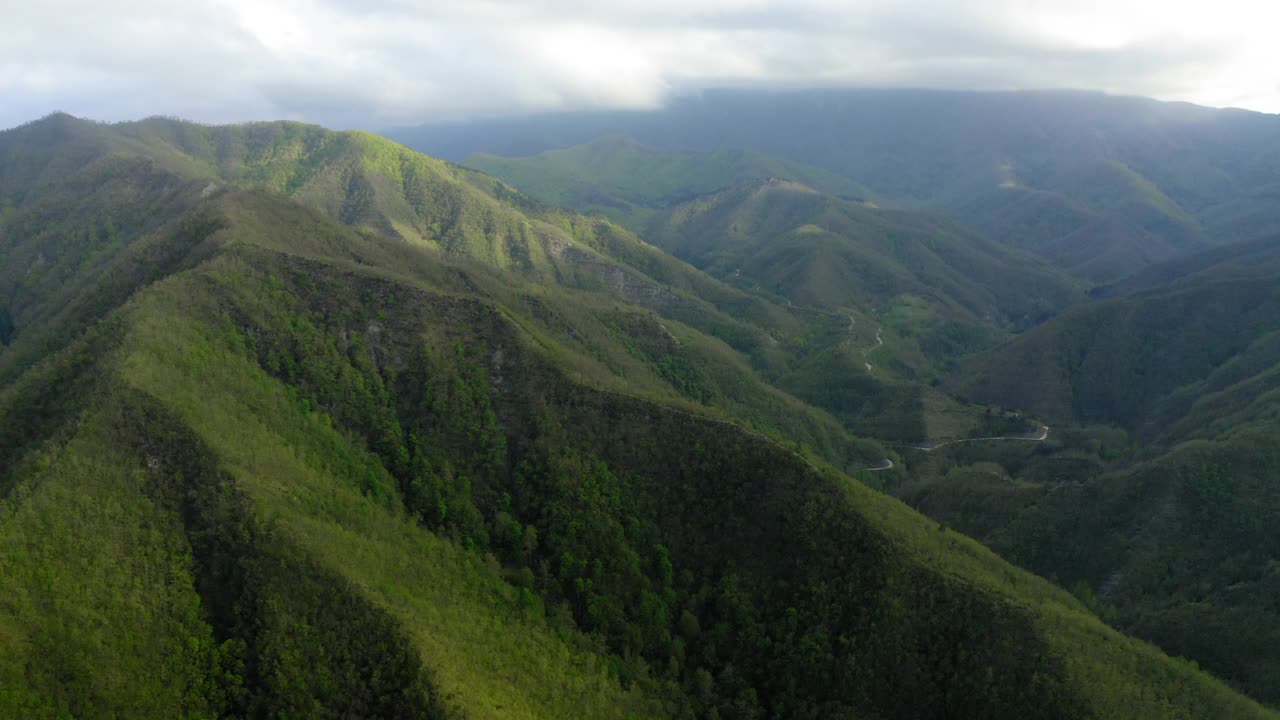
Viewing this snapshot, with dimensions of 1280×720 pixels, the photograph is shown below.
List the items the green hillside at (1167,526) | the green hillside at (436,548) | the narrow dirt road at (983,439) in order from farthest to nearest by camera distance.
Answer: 1. the narrow dirt road at (983,439)
2. the green hillside at (1167,526)
3. the green hillside at (436,548)

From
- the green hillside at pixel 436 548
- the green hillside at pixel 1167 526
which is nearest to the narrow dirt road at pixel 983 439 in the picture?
the green hillside at pixel 1167 526

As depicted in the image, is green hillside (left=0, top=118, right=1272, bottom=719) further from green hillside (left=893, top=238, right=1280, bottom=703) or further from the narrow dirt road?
the narrow dirt road

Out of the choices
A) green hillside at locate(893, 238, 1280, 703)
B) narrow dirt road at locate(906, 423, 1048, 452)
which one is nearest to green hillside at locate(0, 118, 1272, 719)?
green hillside at locate(893, 238, 1280, 703)

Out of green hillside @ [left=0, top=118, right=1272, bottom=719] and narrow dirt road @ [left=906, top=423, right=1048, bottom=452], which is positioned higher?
green hillside @ [left=0, top=118, right=1272, bottom=719]

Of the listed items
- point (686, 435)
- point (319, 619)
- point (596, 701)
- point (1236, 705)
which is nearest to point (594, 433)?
point (686, 435)

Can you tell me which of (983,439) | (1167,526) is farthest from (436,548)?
(983,439)

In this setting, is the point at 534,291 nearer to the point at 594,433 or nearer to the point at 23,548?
the point at 594,433

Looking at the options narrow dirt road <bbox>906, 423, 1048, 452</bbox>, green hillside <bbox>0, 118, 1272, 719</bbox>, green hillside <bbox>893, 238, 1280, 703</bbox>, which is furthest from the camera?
narrow dirt road <bbox>906, 423, 1048, 452</bbox>

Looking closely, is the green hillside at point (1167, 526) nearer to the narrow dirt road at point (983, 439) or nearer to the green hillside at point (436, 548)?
the green hillside at point (436, 548)
